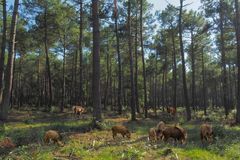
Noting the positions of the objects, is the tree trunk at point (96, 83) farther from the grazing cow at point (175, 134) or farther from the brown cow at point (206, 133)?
the brown cow at point (206, 133)

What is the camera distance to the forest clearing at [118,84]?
490 inches

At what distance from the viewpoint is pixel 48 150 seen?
11.1 meters

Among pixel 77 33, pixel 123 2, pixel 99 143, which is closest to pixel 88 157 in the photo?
pixel 99 143

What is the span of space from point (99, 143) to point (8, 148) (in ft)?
10.3

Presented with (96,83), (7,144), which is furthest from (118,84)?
(7,144)

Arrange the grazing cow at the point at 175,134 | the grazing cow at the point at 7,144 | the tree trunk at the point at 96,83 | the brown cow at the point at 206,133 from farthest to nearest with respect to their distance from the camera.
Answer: the tree trunk at the point at 96,83, the brown cow at the point at 206,133, the grazing cow at the point at 175,134, the grazing cow at the point at 7,144

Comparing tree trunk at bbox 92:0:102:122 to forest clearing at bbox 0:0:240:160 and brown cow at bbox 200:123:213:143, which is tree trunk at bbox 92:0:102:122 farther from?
brown cow at bbox 200:123:213:143

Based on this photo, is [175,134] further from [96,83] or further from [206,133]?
[96,83]

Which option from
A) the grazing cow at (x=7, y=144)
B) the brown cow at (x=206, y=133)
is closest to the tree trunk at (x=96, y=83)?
the brown cow at (x=206, y=133)

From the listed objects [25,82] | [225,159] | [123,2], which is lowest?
[225,159]

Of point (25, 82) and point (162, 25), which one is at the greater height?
point (162, 25)

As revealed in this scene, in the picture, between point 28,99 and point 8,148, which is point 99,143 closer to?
point 8,148

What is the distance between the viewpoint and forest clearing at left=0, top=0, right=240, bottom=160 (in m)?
12.4

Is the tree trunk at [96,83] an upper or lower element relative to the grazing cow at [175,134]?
upper
